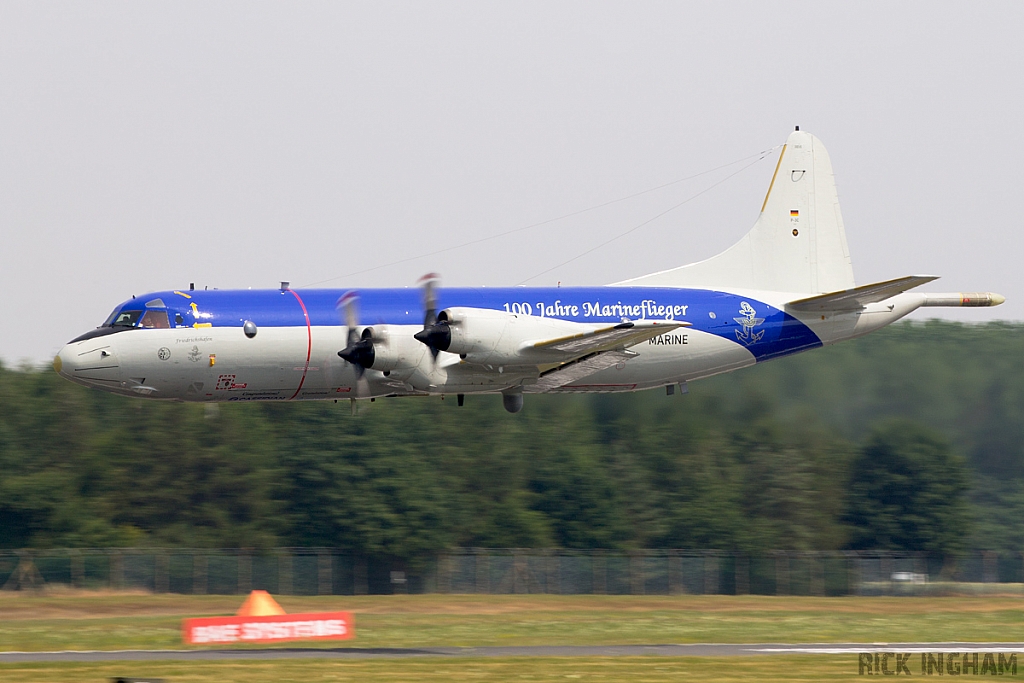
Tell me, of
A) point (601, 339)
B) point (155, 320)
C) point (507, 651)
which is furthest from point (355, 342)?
point (507, 651)

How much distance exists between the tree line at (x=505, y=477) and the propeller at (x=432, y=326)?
22.2 metres

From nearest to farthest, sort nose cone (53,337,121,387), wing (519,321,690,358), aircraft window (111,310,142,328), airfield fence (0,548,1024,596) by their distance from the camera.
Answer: wing (519,321,690,358)
nose cone (53,337,121,387)
aircraft window (111,310,142,328)
airfield fence (0,548,1024,596)

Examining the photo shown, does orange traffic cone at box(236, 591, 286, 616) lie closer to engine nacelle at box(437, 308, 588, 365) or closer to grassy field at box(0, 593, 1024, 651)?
grassy field at box(0, 593, 1024, 651)

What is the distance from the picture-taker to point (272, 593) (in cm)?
4550

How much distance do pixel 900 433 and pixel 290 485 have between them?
1031 inches

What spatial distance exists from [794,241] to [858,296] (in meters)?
3.30

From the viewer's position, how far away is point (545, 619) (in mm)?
Result: 37938

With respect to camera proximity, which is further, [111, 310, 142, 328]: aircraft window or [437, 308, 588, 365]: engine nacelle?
[111, 310, 142, 328]: aircraft window

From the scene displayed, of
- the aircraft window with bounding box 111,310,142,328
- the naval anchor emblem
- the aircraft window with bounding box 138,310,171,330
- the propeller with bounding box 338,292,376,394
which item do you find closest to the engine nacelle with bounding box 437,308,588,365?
the propeller with bounding box 338,292,376,394

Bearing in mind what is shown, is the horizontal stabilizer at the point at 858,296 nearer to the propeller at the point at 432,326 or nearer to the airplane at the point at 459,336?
the airplane at the point at 459,336

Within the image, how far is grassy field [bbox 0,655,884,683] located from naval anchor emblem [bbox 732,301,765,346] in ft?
30.5

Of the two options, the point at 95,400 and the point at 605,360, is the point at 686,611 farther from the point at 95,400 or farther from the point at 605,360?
the point at 95,400

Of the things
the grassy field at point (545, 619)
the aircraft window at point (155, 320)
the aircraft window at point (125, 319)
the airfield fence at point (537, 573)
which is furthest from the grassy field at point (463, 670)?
the airfield fence at point (537, 573)

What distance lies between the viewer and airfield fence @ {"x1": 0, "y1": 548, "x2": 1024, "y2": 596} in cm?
4475
